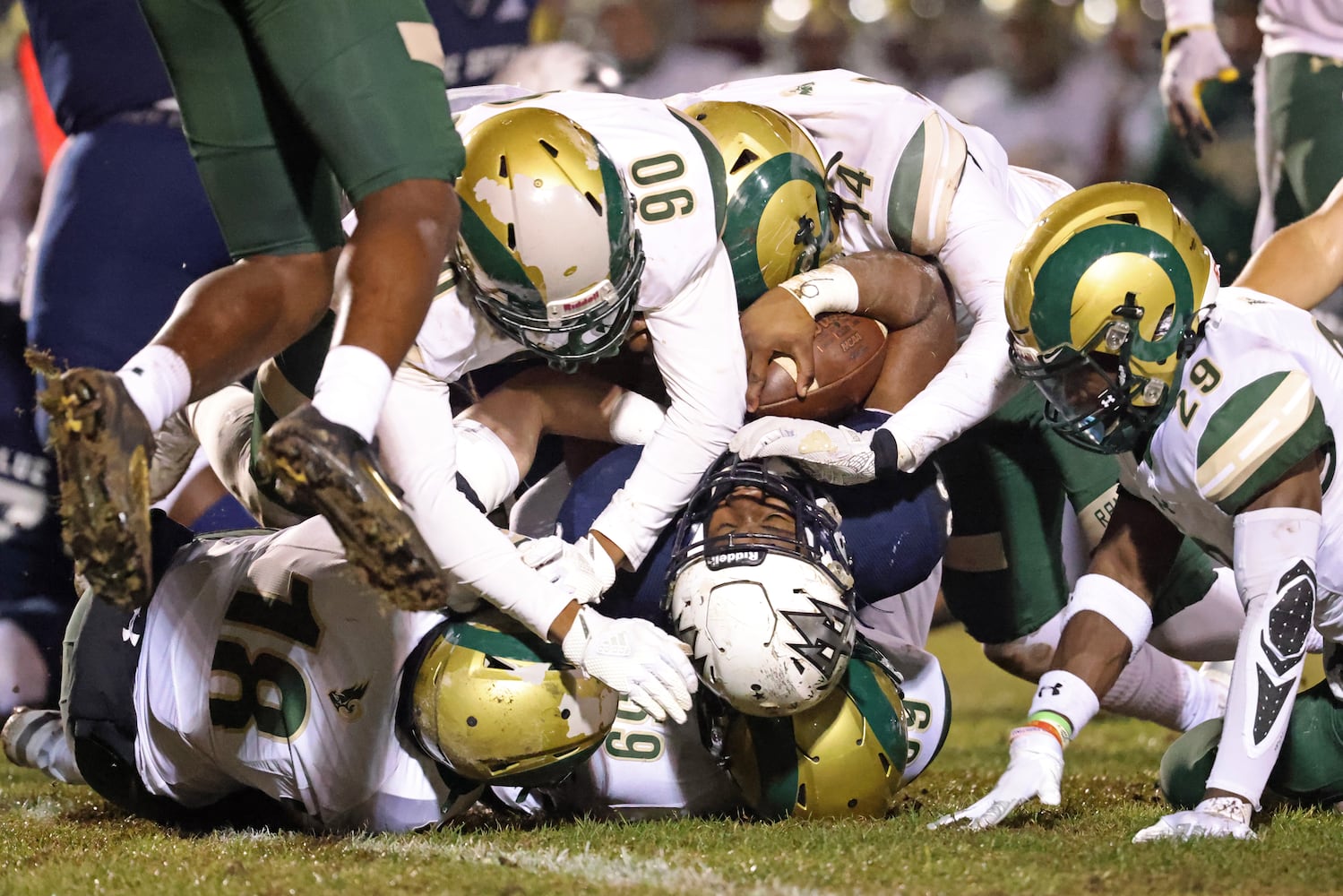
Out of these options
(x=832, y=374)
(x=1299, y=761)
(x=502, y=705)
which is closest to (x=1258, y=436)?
(x=1299, y=761)

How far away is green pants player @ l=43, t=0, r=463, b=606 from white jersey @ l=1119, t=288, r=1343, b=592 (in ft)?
4.67

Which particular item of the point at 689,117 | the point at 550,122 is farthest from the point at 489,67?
the point at 550,122

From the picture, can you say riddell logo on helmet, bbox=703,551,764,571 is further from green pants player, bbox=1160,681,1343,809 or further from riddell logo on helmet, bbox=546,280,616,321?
green pants player, bbox=1160,681,1343,809

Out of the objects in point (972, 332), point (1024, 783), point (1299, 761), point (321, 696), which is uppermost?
point (972, 332)

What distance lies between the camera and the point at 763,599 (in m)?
2.79

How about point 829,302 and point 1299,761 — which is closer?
point 1299,761

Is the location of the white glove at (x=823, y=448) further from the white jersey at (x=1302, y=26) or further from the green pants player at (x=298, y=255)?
the white jersey at (x=1302, y=26)

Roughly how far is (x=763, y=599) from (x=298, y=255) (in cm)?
108

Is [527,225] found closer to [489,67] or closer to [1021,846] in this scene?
[1021,846]

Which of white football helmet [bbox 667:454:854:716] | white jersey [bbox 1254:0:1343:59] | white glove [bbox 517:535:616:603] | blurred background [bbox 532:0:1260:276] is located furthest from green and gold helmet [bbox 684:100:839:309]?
blurred background [bbox 532:0:1260:276]

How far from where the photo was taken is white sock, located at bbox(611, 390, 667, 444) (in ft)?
10.9

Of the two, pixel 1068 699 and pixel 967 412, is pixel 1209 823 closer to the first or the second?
pixel 1068 699

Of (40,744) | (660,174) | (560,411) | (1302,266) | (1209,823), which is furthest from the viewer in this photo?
(1302,266)

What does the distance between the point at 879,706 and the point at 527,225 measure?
46.9 inches
